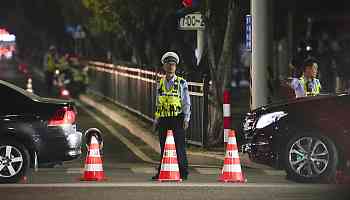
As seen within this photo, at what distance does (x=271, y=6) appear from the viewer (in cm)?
1939

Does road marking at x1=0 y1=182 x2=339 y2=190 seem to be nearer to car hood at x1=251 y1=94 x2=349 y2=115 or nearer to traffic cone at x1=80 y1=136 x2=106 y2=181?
traffic cone at x1=80 y1=136 x2=106 y2=181

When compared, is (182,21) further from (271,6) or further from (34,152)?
(34,152)

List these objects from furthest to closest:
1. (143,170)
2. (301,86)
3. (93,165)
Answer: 1. (143,170)
2. (301,86)
3. (93,165)

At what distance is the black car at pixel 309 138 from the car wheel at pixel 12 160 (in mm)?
3119

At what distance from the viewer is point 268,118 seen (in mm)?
15289

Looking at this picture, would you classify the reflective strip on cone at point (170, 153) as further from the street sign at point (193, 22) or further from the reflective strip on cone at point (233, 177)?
the street sign at point (193, 22)

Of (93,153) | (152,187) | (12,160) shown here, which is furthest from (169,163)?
(12,160)

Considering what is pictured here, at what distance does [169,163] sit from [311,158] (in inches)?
71.7

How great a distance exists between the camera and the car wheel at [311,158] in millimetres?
14633

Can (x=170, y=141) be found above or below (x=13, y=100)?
below

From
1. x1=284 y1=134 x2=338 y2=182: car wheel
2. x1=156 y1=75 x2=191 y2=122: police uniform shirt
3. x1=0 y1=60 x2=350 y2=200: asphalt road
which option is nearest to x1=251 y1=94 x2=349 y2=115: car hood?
x1=284 y1=134 x2=338 y2=182: car wheel

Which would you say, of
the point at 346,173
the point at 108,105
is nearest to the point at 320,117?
the point at 346,173

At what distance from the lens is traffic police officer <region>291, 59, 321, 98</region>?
1683cm

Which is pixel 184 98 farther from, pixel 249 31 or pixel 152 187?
pixel 249 31
